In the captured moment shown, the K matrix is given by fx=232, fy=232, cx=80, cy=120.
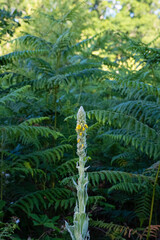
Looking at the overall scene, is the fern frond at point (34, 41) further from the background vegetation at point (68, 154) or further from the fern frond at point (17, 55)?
the fern frond at point (17, 55)

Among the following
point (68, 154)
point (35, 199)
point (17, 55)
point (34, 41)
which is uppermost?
point (34, 41)

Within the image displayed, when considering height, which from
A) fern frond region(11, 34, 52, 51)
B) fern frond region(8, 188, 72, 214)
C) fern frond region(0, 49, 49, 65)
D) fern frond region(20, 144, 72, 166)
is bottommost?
fern frond region(8, 188, 72, 214)

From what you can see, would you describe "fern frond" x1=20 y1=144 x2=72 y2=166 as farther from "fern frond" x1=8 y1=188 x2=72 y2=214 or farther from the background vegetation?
"fern frond" x1=8 y1=188 x2=72 y2=214

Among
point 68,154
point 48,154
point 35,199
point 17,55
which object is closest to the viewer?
point 35,199

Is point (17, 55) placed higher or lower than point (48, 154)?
higher

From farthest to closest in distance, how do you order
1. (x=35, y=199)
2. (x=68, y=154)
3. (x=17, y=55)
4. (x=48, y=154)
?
1. (x=68, y=154)
2. (x=17, y=55)
3. (x=48, y=154)
4. (x=35, y=199)

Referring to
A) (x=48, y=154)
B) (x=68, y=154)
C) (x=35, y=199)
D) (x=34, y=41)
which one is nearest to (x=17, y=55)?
(x=34, y=41)

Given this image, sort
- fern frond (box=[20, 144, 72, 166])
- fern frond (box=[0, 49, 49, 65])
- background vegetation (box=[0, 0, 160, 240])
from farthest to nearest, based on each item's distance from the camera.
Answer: fern frond (box=[0, 49, 49, 65]) < fern frond (box=[20, 144, 72, 166]) < background vegetation (box=[0, 0, 160, 240])

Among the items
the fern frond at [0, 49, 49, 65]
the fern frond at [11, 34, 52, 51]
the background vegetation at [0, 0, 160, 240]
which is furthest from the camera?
the fern frond at [11, 34, 52, 51]

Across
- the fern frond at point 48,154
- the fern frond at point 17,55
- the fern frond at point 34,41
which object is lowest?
the fern frond at point 48,154

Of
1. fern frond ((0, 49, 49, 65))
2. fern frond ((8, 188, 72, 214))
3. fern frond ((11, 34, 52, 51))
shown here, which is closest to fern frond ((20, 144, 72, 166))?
fern frond ((8, 188, 72, 214))

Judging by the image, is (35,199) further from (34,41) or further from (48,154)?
(34,41)

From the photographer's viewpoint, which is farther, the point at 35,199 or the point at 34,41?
the point at 34,41

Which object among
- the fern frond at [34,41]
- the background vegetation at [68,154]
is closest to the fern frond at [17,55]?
the background vegetation at [68,154]
